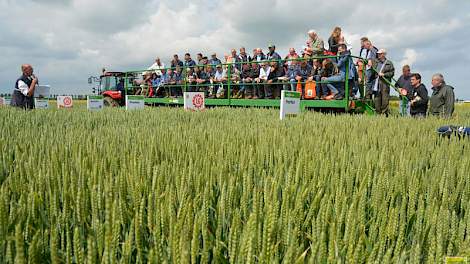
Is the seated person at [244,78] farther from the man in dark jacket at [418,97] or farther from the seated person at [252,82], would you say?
the man in dark jacket at [418,97]

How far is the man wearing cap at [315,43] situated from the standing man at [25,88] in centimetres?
678

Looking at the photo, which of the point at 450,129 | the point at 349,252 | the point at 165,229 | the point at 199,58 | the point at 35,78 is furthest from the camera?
the point at 199,58

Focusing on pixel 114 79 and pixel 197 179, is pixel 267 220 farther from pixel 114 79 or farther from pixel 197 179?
pixel 114 79

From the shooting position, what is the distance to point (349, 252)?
3.25 ft

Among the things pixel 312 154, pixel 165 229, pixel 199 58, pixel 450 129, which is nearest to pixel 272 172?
pixel 312 154

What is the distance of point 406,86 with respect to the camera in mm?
Result: 9461

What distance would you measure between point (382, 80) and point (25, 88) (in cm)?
844

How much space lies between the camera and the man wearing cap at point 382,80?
9328 millimetres

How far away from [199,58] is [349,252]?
13641 millimetres

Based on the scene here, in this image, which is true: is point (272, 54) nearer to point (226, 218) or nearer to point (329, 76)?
point (329, 76)

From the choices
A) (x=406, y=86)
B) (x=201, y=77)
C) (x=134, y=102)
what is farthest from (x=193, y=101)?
(x=406, y=86)

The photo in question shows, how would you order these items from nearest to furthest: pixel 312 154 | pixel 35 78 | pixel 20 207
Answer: pixel 20 207
pixel 312 154
pixel 35 78

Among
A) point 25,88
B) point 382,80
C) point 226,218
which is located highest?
point 382,80

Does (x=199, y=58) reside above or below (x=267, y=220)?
above
